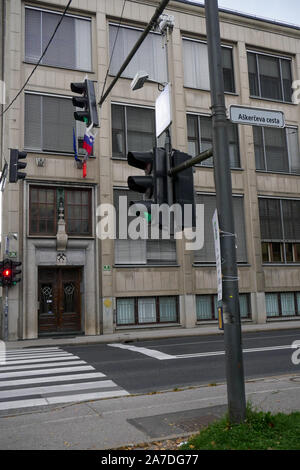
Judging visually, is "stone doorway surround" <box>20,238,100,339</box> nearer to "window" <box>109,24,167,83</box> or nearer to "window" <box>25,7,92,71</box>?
"window" <box>25,7,92,71</box>

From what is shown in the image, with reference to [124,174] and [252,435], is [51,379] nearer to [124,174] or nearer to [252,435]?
[252,435]

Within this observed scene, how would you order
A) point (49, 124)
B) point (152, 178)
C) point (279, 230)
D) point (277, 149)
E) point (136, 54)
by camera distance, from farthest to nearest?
point (277, 149) < point (279, 230) < point (136, 54) < point (49, 124) < point (152, 178)

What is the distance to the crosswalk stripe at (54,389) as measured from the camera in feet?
28.5

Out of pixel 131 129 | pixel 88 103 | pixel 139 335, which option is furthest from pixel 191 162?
pixel 131 129

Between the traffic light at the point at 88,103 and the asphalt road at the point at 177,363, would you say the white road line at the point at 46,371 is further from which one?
the traffic light at the point at 88,103

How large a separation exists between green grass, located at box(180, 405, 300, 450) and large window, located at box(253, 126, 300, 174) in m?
22.4

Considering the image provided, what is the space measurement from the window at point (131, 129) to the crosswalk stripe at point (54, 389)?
15575 millimetres

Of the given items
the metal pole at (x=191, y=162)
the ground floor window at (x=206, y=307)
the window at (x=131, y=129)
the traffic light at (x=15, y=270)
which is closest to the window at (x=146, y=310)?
the ground floor window at (x=206, y=307)

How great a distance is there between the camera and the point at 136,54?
24391mm

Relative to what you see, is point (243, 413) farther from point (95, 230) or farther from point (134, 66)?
point (134, 66)

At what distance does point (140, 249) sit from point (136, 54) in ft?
34.9

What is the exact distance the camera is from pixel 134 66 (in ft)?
79.3

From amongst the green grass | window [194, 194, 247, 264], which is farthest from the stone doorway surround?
the green grass

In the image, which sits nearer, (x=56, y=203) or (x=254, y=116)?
(x=254, y=116)
